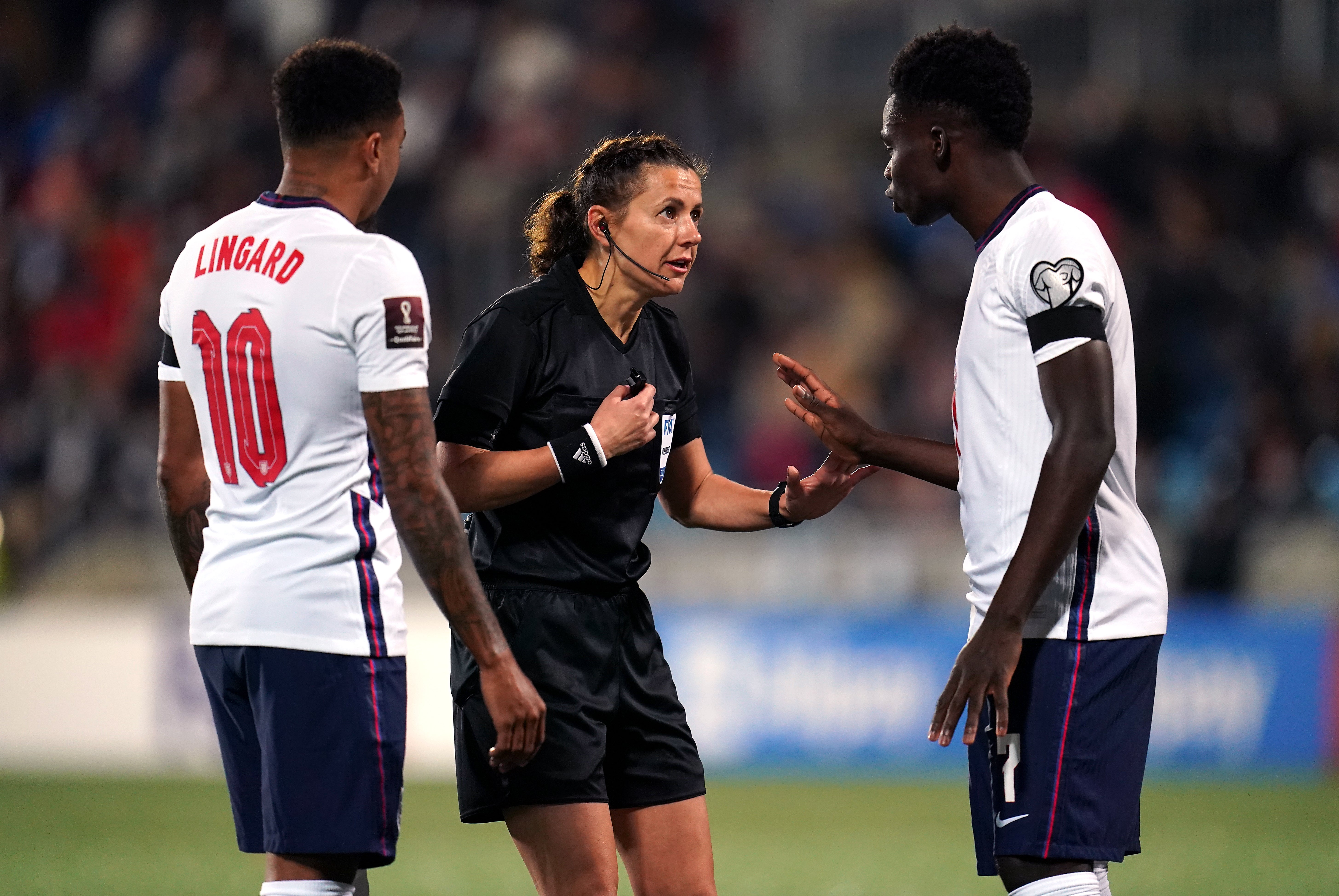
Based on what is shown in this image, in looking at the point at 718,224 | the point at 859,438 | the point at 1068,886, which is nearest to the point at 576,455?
the point at 859,438

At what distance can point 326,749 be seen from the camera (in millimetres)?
3414

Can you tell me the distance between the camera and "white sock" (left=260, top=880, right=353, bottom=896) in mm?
3420

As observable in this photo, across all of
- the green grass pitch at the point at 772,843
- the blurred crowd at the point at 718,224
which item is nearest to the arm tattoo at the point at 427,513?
the green grass pitch at the point at 772,843

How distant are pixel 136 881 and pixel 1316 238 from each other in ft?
34.5

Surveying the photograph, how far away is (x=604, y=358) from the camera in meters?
4.18

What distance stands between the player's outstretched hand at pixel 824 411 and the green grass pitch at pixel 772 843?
3.54 m

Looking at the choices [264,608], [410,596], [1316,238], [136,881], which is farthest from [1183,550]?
[264,608]

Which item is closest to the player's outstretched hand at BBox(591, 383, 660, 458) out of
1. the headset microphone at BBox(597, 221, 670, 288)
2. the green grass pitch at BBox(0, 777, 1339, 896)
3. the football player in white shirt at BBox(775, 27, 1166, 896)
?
the headset microphone at BBox(597, 221, 670, 288)

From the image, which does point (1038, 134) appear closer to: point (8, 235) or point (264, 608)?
point (8, 235)

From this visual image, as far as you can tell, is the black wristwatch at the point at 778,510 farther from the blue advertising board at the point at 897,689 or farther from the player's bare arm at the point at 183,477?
the blue advertising board at the point at 897,689

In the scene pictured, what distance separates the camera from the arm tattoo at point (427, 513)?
341 centimetres

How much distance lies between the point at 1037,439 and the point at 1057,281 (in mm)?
365

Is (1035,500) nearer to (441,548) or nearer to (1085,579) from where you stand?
(1085,579)

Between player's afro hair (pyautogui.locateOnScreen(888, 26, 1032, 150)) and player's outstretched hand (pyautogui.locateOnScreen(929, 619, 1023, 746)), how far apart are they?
3.75 ft
